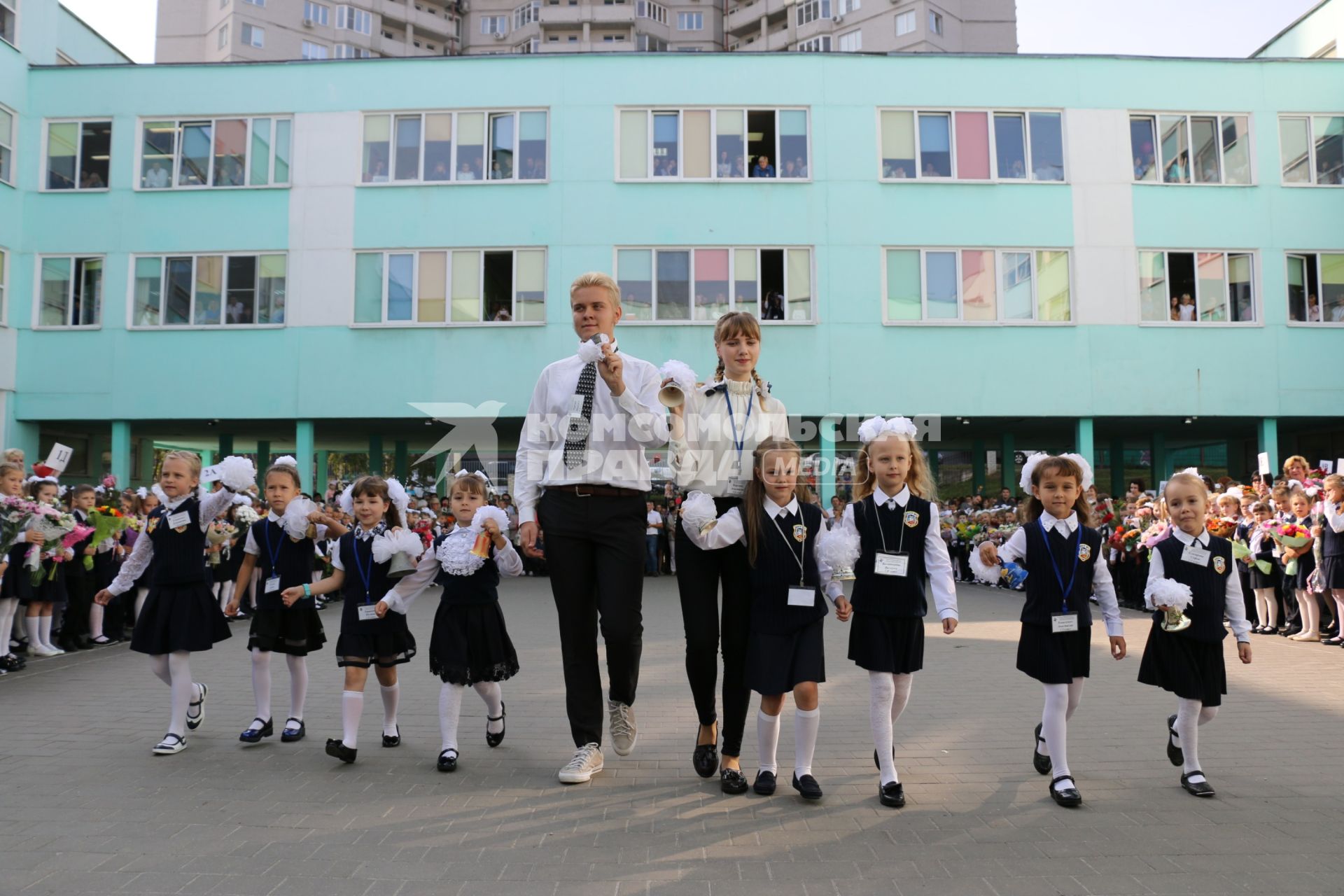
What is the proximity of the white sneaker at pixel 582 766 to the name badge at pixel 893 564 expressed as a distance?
175cm

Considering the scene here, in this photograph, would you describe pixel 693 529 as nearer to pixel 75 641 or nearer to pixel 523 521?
pixel 523 521

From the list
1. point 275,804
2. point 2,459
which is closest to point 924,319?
point 2,459

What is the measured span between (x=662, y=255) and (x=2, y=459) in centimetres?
1375

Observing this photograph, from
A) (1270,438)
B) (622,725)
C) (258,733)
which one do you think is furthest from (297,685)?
(1270,438)

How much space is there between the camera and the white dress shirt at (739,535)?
4816mm

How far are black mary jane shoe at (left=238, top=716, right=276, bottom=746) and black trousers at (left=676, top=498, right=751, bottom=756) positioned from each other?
9.34 ft

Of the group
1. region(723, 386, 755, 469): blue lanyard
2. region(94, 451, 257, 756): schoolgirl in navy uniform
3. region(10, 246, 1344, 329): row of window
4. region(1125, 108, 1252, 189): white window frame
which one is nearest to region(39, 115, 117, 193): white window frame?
region(10, 246, 1344, 329): row of window

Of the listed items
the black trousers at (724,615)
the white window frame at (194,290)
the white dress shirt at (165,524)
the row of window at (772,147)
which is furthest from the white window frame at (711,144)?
the black trousers at (724,615)

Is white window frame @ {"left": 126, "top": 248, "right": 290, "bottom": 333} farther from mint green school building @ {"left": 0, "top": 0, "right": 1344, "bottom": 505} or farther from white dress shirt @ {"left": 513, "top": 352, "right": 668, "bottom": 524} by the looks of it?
white dress shirt @ {"left": 513, "top": 352, "right": 668, "bottom": 524}

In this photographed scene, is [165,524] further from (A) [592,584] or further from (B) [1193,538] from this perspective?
(B) [1193,538]

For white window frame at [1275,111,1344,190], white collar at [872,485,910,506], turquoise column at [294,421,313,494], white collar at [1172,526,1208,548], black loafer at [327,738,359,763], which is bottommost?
black loafer at [327,738,359,763]

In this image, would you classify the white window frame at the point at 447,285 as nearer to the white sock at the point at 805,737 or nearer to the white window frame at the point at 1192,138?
the white window frame at the point at 1192,138

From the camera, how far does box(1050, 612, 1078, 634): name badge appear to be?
5.00 metres

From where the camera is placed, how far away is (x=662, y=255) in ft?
69.8
